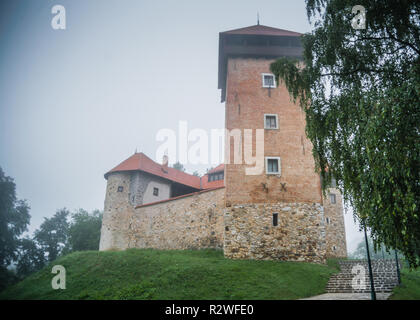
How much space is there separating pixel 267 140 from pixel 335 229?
10.7 m

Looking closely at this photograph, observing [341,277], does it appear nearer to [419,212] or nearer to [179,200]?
[419,212]

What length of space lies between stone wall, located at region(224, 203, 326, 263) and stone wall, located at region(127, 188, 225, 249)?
4.99 ft

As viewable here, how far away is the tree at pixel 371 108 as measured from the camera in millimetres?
5012

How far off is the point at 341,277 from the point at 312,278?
149 centimetres

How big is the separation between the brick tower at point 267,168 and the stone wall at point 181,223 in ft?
5.89

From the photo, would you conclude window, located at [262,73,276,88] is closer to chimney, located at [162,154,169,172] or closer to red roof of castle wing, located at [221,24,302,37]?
red roof of castle wing, located at [221,24,302,37]

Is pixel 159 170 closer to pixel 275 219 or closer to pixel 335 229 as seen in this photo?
pixel 275 219

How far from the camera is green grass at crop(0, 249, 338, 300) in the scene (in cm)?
941

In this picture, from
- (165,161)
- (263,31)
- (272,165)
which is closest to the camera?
(272,165)

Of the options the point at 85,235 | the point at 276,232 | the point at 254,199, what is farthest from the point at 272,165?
the point at 85,235

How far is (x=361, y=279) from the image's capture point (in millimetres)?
11836

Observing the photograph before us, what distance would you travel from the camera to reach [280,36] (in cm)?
1798
